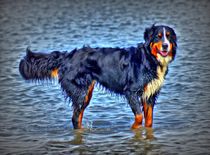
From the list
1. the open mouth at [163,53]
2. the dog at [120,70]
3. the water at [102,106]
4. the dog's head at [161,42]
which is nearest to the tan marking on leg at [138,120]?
the dog at [120,70]

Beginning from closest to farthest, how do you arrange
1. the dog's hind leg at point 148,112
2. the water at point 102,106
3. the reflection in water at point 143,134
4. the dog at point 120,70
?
the water at point 102,106
the reflection in water at point 143,134
the dog at point 120,70
the dog's hind leg at point 148,112

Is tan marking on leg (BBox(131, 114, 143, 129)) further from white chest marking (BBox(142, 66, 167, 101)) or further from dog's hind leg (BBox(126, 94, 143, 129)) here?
white chest marking (BBox(142, 66, 167, 101))

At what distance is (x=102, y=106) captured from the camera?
10258 mm

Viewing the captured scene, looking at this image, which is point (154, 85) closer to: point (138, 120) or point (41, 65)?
point (138, 120)

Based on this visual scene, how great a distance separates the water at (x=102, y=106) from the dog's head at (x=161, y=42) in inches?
47.1

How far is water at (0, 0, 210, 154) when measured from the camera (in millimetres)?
8156

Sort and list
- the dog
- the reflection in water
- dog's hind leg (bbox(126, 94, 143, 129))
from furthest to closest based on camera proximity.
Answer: dog's hind leg (bbox(126, 94, 143, 129)) < the dog < the reflection in water

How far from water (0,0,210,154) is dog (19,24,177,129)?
0.47m

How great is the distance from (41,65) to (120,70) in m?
1.32

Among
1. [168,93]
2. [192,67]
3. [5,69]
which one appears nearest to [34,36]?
[5,69]

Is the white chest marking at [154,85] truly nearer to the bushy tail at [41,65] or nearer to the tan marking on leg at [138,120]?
the tan marking on leg at [138,120]

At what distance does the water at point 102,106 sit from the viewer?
26.8ft

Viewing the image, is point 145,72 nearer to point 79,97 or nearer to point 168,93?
point 79,97

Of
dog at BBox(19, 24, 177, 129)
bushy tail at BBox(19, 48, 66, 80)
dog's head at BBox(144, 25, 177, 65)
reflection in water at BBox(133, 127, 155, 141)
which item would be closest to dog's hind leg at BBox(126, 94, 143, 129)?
dog at BBox(19, 24, 177, 129)
